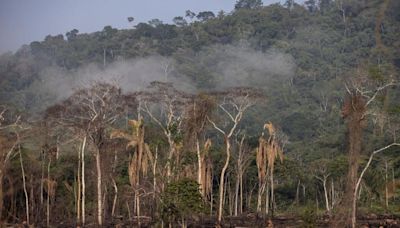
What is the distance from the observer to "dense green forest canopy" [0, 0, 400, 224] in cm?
3588

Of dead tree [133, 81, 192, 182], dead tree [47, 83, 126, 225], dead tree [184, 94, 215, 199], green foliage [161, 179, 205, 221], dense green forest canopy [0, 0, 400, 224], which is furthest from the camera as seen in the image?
dense green forest canopy [0, 0, 400, 224]

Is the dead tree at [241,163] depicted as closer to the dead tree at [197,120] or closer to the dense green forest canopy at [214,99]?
the dense green forest canopy at [214,99]

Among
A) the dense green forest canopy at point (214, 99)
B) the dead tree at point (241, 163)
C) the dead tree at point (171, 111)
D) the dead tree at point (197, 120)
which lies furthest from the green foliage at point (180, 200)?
the dead tree at point (241, 163)

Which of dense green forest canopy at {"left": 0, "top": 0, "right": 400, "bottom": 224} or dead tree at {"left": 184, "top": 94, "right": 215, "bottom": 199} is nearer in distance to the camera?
dead tree at {"left": 184, "top": 94, "right": 215, "bottom": 199}

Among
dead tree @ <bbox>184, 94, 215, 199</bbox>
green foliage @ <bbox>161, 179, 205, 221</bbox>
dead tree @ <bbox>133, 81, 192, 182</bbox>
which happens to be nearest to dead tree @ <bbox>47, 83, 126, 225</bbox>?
dead tree @ <bbox>133, 81, 192, 182</bbox>

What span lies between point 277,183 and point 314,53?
55.0 metres

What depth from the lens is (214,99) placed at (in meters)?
36.5

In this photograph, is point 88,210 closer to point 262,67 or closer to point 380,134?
point 380,134

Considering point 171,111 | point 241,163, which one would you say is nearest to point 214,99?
point 171,111

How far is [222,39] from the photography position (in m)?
→ 119

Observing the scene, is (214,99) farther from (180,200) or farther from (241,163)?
(180,200)

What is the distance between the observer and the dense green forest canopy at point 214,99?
35875 millimetres

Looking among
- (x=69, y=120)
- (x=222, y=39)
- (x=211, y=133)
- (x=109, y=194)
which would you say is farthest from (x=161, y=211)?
(x=222, y=39)

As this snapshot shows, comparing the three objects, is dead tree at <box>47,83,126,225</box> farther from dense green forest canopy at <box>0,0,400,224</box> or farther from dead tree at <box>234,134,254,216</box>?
dead tree at <box>234,134,254,216</box>
